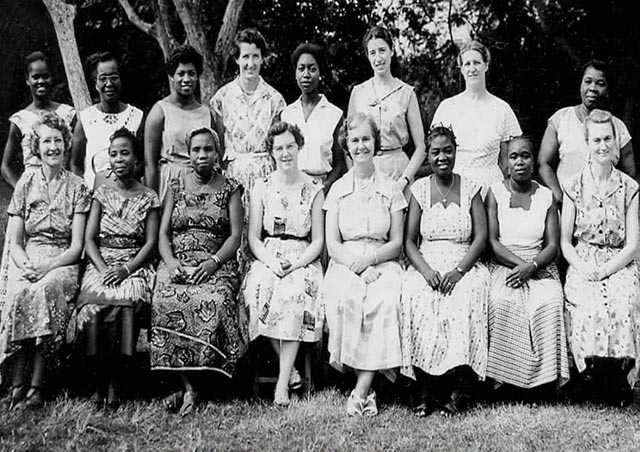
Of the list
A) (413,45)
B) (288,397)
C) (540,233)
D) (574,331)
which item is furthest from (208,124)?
(413,45)

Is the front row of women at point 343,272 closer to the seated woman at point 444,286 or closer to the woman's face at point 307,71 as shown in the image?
the seated woman at point 444,286

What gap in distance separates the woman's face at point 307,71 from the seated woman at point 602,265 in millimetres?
2092

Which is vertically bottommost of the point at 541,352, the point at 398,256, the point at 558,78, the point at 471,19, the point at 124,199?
the point at 541,352

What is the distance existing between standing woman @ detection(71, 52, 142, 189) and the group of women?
0.06ft

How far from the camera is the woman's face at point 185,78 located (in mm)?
5947

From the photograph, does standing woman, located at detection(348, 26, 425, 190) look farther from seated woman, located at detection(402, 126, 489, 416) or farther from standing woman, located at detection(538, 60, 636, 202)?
standing woman, located at detection(538, 60, 636, 202)

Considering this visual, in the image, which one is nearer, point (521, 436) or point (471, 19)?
point (521, 436)

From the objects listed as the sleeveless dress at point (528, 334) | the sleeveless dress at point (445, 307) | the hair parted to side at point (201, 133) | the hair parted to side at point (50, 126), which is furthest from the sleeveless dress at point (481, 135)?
the hair parted to side at point (50, 126)

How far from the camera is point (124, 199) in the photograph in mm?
5555

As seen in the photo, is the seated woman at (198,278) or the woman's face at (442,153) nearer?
the seated woman at (198,278)

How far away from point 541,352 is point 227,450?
7.13 ft

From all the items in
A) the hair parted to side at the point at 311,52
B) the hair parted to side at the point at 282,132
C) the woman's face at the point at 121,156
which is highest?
the hair parted to side at the point at 311,52

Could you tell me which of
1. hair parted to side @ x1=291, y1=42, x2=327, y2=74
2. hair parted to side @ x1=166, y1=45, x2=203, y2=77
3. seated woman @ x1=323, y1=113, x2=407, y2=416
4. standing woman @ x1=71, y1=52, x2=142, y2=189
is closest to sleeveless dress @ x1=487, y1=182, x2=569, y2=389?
seated woman @ x1=323, y1=113, x2=407, y2=416

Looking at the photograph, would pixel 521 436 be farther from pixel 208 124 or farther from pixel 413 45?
pixel 413 45
